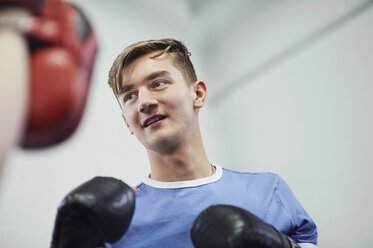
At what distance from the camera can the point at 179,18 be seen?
9.71ft

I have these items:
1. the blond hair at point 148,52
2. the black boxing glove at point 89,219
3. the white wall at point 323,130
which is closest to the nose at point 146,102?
the blond hair at point 148,52

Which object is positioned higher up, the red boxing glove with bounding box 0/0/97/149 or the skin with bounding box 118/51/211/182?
the red boxing glove with bounding box 0/0/97/149

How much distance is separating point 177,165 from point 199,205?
18cm

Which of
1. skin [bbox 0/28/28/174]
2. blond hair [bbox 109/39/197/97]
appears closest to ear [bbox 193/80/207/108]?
blond hair [bbox 109/39/197/97]

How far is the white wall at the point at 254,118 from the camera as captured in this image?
1.58 metres

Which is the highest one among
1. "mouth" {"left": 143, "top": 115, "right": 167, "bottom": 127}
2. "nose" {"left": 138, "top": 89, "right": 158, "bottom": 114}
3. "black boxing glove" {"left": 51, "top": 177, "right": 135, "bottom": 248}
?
"nose" {"left": 138, "top": 89, "right": 158, "bottom": 114}

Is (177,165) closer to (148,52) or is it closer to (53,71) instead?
(148,52)

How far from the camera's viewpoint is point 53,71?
0.47 metres

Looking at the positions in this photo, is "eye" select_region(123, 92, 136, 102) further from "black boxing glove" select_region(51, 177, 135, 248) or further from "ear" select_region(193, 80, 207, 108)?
"black boxing glove" select_region(51, 177, 135, 248)

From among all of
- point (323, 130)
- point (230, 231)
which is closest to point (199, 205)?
point (230, 231)

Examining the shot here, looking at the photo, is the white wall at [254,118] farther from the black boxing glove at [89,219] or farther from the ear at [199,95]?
the black boxing glove at [89,219]

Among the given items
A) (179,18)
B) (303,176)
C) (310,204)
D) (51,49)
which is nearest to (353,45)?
(303,176)

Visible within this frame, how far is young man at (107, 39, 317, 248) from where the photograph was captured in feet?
3.37

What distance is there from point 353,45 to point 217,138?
133 cm
